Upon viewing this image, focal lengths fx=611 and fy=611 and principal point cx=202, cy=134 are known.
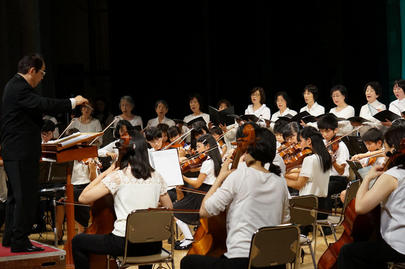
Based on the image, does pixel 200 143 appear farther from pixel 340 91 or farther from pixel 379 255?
pixel 379 255

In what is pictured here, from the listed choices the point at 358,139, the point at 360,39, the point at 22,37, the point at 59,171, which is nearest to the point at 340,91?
the point at 358,139

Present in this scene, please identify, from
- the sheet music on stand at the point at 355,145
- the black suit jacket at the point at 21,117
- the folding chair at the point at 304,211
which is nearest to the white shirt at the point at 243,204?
the folding chair at the point at 304,211

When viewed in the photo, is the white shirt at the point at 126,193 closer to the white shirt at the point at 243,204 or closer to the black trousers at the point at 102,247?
the black trousers at the point at 102,247

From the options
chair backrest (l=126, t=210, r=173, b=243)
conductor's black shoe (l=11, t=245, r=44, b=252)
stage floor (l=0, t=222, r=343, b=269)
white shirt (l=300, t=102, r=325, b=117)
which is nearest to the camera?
chair backrest (l=126, t=210, r=173, b=243)

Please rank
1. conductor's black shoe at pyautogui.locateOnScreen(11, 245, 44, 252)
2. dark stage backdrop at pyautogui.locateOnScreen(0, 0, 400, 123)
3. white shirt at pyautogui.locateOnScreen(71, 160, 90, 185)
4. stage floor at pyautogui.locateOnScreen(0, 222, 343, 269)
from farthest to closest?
dark stage backdrop at pyautogui.locateOnScreen(0, 0, 400, 123) < white shirt at pyautogui.locateOnScreen(71, 160, 90, 185) < stage floor at pyautogui.locateOnScreen(0, 222, 343, 269) < conductor's black shoe at pyautogui.locateOnScreen(11, 245, 44, 252)

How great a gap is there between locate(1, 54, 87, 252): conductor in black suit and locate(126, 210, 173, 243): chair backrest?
2.44ft

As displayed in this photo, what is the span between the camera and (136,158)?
395cm

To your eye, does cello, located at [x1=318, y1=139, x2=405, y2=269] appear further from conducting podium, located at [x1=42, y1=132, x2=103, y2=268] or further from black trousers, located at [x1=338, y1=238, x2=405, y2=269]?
conducting podium, located at [x1=42, y1=132, x2=103, y2=268]

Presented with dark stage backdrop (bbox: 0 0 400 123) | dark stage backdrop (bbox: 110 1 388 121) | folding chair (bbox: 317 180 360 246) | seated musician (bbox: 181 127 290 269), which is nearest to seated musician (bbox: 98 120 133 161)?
folding chair (bbox: 317 180 360 246)

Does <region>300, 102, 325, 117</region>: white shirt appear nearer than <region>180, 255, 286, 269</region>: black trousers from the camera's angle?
No

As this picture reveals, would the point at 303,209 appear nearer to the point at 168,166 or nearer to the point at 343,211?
the point at 343,211

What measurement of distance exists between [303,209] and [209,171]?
5.03ft

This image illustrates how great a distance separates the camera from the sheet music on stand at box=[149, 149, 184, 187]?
16.9 feet

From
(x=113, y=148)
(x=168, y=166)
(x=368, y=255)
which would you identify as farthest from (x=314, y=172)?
(x=368, y=255)
